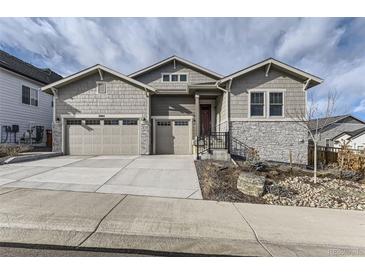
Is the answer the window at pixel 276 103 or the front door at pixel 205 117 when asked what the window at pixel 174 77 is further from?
the window at pixel 276 103

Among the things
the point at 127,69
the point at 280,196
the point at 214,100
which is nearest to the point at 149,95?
the point at 214,100

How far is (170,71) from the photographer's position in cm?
1462

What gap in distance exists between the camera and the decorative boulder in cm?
532

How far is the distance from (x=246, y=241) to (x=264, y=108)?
30.3 ft

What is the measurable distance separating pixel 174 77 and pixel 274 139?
827 centimetres

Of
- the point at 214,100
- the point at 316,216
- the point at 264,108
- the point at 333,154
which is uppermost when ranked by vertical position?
the point at 214,100

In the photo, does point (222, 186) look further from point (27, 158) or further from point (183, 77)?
point (183, 77)

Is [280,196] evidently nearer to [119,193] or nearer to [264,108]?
[119,193]

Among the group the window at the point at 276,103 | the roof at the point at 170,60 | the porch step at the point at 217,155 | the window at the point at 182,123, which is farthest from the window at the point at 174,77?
the porch step at the point at 217,155

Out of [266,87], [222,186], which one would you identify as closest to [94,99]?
[222,186]

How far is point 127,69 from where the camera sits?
16328mm

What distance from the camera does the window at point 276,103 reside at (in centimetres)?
1091

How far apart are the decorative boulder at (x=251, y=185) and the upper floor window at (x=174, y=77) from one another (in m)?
10.7

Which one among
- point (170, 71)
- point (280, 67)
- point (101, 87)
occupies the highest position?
point (170, 71)
